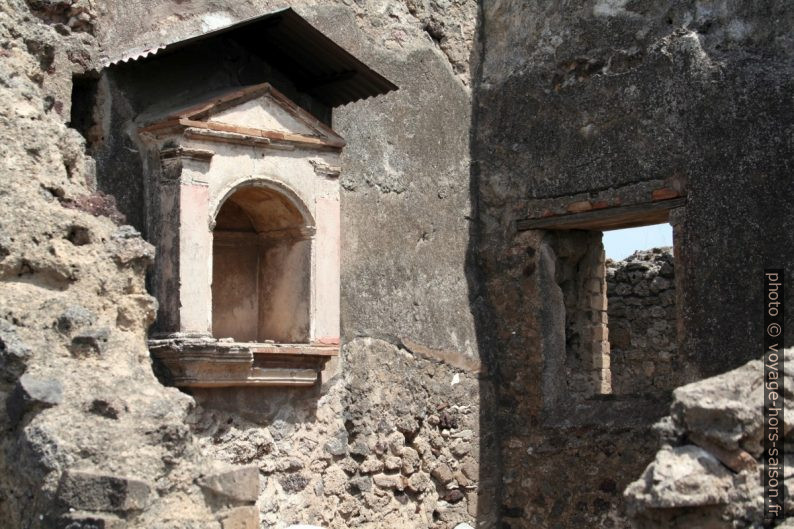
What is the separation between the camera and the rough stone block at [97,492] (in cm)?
417

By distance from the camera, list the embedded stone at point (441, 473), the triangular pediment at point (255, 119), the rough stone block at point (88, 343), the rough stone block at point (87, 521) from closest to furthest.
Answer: the rough stone block at point (87, 521) → the rough stone block at point (88, 343) → the triangular pediment at point (255, 119) → the embedded stone at point (441, 473)

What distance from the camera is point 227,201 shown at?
296 inches

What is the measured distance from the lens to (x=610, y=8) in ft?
25.8

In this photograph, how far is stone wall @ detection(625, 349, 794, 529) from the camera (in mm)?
4355

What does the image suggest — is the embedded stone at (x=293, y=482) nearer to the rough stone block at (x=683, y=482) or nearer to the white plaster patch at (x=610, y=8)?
the rough stone block at (x=683, y=482)

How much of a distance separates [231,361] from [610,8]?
333 cm

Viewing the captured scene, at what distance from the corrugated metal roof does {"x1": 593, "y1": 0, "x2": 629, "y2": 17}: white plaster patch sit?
1.50 metres

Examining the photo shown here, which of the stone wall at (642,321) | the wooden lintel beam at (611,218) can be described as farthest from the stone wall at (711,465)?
the stone wall at (642,321)

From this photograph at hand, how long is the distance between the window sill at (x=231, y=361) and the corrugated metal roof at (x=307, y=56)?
161cm

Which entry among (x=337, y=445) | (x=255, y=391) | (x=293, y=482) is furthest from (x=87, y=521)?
(x=337, y=445)

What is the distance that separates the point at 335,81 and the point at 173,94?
106 cm

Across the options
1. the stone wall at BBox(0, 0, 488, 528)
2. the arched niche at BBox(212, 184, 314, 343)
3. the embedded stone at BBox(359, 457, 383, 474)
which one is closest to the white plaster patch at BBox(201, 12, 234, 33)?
the stone wall at BBox(0, 0, 488, 528)

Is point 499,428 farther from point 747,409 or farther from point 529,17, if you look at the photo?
point 747,409

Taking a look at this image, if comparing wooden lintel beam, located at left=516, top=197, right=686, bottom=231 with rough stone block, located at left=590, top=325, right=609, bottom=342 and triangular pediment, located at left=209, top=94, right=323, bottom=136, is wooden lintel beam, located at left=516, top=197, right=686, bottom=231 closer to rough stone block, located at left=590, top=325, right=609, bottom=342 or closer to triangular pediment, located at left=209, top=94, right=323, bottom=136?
rough stone block, located at left=590, top=325, right=609, bottom=342
